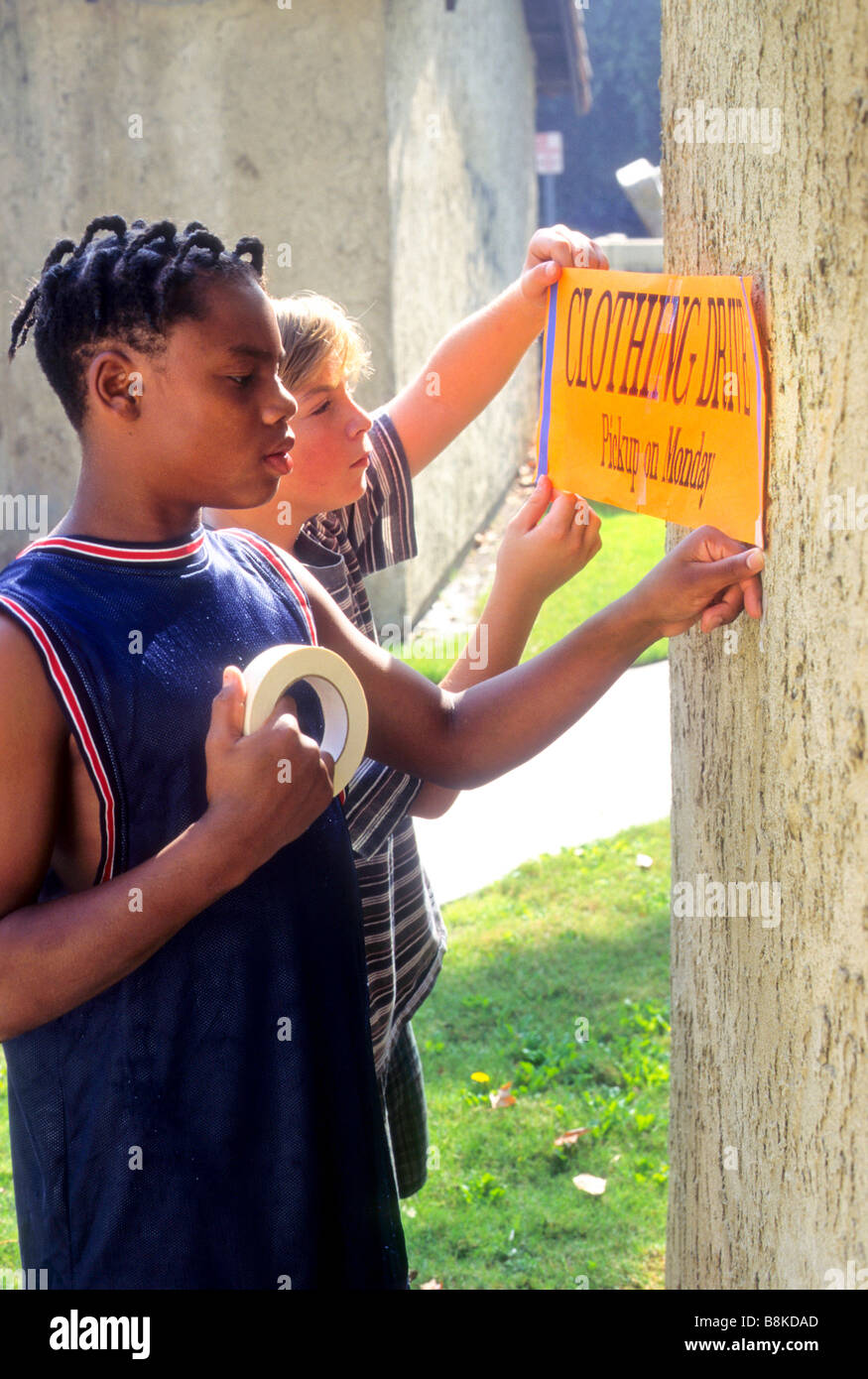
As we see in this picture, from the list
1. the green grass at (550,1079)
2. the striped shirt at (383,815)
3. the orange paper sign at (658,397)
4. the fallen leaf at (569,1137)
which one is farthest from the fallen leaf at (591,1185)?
the orange paper sign at (658,397)

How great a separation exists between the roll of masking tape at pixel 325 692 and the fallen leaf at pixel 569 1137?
2273 mm

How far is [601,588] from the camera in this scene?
8922 millimetres

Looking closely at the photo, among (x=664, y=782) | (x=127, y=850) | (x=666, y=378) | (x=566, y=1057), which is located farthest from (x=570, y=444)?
(x=664, y=782)

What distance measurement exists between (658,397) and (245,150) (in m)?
6.98

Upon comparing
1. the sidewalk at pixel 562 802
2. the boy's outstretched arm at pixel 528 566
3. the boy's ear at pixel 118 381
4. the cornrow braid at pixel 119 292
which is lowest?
the sidewalk at pixel 562 802

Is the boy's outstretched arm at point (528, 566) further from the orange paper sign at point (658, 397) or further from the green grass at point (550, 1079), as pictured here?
the green grass at point (550, 1079)

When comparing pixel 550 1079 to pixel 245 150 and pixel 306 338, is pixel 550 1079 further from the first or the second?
pixel 245 150

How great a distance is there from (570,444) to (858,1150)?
1093mm

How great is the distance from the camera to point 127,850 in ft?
4.85

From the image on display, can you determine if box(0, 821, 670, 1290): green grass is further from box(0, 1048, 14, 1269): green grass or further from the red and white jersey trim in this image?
the red and white jersey trim

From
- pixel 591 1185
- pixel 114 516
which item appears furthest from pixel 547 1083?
pixel 114 516

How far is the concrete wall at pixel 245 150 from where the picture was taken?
7863 mm

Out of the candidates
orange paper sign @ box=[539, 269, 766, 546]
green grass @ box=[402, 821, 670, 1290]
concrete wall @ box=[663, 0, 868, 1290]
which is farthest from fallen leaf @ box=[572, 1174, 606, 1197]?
orange paper sign @ box=[539, 269, 766, 546]

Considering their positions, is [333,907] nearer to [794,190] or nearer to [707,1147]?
[707,1147]
